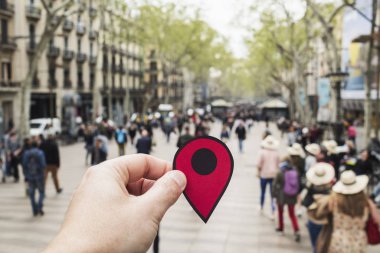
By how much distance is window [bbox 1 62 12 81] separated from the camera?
1253 inches

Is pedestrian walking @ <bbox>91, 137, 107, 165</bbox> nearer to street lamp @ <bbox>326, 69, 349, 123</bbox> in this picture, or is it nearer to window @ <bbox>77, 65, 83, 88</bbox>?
street lamp @ <bbox>326, 69, 349, 123</bbox>

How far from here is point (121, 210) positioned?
1.56 metres

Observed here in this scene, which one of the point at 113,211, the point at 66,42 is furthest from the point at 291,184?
the point at 66,42

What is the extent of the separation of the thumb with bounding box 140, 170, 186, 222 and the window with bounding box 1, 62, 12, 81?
107 ft

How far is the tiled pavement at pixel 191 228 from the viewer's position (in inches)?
313

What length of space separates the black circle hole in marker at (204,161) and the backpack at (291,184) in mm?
6690

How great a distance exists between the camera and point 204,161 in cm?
183

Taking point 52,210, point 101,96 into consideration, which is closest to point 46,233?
point 52,210

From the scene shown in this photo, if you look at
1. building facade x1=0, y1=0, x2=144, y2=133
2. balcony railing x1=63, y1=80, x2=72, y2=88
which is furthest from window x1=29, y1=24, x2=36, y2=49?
balcony railing x1=63, y1=80, x2=72, y2=88

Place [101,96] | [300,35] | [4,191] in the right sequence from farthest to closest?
[101,96] < [300,35] < [4,191]

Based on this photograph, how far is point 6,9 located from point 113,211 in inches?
1300

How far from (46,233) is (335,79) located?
10417mm

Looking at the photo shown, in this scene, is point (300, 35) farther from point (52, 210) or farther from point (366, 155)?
point (52, 210)

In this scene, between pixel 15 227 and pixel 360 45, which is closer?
pixel 15 227
